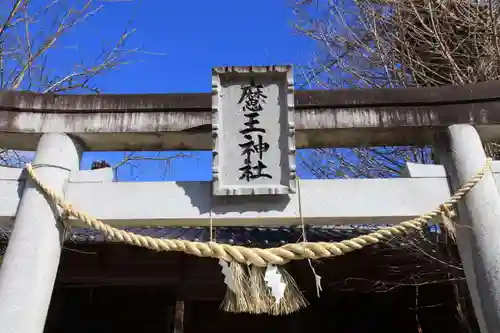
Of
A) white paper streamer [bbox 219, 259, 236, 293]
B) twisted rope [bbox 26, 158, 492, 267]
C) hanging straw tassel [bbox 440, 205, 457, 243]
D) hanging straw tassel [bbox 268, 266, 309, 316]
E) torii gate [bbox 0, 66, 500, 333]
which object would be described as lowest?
hanging straw tassel [bbox 268, 266, 309, 316]

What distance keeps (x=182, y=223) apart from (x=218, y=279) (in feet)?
10.3

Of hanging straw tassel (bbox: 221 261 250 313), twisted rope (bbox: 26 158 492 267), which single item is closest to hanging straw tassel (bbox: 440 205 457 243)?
twisted rope (bbox: 26 158 492 267)

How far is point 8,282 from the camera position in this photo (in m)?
2.79

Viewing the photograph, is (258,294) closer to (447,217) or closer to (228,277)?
(228,277)

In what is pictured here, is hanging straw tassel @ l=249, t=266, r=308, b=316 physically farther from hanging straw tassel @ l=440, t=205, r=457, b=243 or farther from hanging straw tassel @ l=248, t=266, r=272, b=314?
hanging straw tassel @ l=440, t=205, r=457, b=243

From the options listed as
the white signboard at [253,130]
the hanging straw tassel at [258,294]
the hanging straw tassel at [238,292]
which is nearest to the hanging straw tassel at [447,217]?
the white signboard at [253,130]

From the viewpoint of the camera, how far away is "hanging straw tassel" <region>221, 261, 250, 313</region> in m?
2.84

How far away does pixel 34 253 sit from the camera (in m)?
2.89

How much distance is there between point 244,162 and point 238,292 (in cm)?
90

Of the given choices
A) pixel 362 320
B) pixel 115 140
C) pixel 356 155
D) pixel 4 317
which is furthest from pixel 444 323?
pixel 4 317

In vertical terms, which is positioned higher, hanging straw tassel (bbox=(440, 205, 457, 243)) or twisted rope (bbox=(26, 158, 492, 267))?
hanging straw tassel (bbox=(440, 205, 457, 243))

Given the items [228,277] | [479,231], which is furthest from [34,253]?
[479,231]

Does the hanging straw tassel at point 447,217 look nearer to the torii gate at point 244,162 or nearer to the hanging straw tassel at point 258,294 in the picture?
the torii gate at point 244,162

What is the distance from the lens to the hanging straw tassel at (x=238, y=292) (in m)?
2.84
